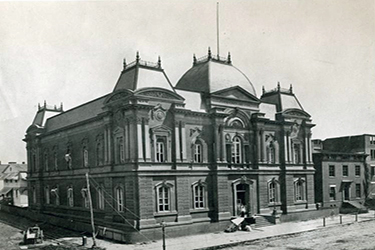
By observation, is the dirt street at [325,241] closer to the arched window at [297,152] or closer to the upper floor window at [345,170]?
the arched window at [297,152]

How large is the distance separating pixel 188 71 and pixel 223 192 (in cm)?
1225

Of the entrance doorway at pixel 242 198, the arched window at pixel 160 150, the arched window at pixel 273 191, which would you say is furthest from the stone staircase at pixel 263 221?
the arched window at pixel 160 150

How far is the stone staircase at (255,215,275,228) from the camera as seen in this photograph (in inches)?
1318

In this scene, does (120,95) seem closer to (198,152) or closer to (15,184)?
(198,152)

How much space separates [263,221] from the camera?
112 ft

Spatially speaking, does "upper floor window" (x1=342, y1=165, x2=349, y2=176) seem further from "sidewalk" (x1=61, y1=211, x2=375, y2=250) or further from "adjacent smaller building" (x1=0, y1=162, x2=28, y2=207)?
"adjacent smaller building" (x1=0, y1=162, x2=28, y2=207)

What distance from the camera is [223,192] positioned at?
32.7 meters

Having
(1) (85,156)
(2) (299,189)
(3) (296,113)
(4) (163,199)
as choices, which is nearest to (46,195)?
(1) (85,156)

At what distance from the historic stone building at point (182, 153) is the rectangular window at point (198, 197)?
0.08m

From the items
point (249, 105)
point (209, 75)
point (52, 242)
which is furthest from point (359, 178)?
point (52, 242)

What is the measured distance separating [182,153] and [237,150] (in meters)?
6.23

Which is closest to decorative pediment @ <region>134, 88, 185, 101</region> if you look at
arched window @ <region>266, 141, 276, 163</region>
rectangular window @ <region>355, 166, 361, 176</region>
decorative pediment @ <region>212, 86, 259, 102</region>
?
Result: decorative pediment @ <region>212, 86, 259, 102</region>

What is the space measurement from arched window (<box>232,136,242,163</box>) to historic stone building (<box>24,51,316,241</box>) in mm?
94

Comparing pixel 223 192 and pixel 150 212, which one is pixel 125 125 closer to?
pixel 150 212
